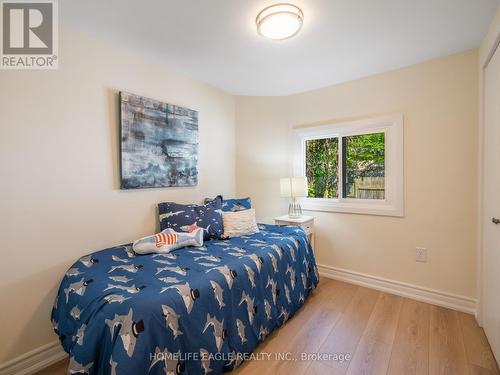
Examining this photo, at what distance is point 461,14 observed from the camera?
1.62 m

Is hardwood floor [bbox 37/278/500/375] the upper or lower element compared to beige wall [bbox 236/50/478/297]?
lower

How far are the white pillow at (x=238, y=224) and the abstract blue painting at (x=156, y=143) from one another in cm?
58

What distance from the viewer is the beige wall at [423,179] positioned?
6.90 feet

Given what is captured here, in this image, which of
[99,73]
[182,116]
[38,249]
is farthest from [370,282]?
[99,73]

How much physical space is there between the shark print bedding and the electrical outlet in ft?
4.07

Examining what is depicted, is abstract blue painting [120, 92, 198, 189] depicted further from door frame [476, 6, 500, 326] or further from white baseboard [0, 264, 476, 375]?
door frame [476, 6, 500, 326]

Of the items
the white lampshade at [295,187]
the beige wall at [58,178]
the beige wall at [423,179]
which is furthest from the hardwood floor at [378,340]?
the white lampshade at [295,187]

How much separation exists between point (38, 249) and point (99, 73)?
136cm

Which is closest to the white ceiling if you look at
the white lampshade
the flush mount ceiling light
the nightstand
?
the flush mount ceiling light

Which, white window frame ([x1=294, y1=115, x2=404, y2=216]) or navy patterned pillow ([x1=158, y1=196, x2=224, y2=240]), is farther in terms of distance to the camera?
white window frame ([x1=294, y1=115, x2=404, y2=216])

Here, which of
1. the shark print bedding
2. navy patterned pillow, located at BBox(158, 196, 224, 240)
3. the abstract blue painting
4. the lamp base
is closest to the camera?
the shark print bedding

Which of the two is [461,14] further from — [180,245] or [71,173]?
[71,173]

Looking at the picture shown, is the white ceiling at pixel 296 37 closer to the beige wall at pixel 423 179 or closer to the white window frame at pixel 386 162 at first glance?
the beige wall at pixel 423 179

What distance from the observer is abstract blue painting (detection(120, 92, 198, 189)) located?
6.72ft
